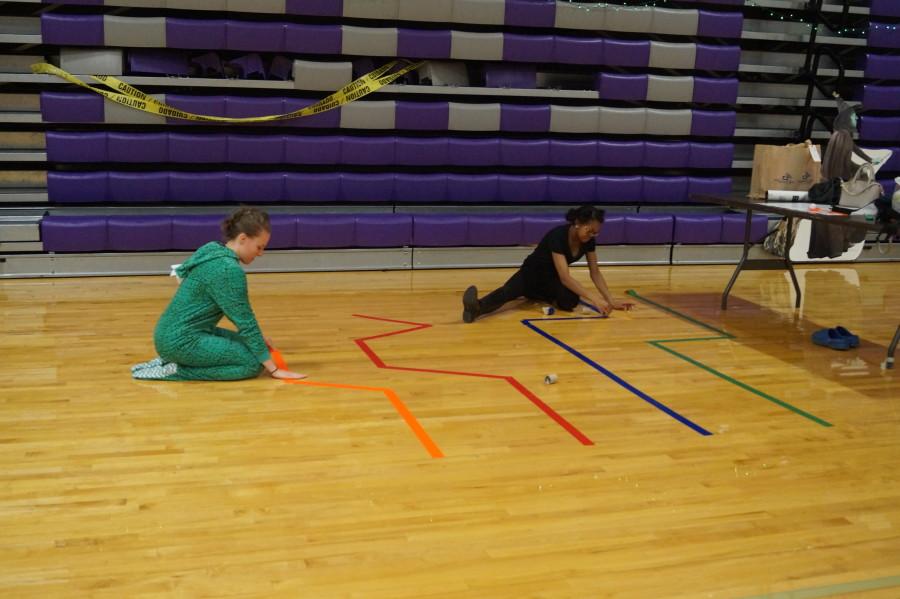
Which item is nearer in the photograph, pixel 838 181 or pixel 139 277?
pixel 838 181

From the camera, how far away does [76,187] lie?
716cm

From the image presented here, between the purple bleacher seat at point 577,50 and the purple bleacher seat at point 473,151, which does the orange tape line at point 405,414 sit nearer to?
the purple bleacher seat at point 473,151

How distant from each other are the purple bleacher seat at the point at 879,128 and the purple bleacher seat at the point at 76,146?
A: 294 inches

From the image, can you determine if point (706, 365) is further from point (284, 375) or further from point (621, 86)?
point (621, 86)

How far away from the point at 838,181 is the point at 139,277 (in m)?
5.32

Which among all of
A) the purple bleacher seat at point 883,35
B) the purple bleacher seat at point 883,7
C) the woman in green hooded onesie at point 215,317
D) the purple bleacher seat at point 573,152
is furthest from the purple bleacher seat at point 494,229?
the purple bleacher seat at point 883,7

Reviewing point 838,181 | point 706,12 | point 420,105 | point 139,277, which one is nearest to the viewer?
point 838,181

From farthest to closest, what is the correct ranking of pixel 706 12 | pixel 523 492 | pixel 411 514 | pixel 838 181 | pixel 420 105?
pixel 706 12 → pixel 420 105 → pixel 838 181 → pixel 523 492 → pixel 411 514

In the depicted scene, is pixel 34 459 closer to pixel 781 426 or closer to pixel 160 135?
pixel 781 426

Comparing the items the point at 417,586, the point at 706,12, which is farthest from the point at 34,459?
the point at 706,12

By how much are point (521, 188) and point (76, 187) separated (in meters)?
3.88

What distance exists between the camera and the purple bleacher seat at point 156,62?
7289mm

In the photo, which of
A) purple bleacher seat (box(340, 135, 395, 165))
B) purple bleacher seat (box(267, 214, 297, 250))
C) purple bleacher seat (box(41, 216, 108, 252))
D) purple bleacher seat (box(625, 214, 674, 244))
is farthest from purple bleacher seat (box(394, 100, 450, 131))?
purple bleacher seat (box(41, 216, 108, 252))

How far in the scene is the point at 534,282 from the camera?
20.6 feet
